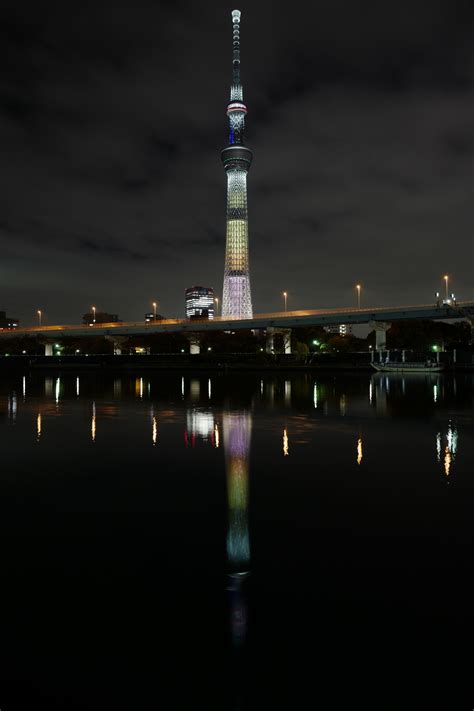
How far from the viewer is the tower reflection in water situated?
15.4 feet

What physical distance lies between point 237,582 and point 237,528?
1.79m

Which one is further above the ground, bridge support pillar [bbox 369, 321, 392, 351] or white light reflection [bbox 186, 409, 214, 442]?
bridge support pillar [bbox 369, 321, 392, 351]

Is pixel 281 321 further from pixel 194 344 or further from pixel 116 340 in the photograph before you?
pixel 116 340

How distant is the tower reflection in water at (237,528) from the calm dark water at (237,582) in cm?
3

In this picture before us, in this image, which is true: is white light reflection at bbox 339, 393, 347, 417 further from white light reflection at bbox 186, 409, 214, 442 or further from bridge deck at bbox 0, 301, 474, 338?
bridge deck at bbox 0, 301, 474, 338

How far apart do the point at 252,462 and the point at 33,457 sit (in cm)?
549

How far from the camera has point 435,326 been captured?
12194cm

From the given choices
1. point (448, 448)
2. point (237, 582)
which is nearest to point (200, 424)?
point (448, 448)

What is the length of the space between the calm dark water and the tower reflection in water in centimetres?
3

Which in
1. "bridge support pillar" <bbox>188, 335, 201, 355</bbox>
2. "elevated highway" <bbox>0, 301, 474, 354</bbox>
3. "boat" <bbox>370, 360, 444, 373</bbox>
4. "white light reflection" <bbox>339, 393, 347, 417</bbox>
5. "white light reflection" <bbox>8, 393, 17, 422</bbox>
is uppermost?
"elevated highway" <bbox>0, 301, 474, 354</bbox>

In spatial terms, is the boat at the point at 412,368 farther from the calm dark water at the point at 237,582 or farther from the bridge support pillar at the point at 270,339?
the calm dark water at the point at 237,582

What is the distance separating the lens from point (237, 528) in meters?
7.12

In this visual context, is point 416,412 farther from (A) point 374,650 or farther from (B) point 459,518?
(A) point 374,650

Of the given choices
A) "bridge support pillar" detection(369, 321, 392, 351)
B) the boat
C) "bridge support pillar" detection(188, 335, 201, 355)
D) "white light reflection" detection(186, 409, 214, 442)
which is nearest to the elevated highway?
"bridge support pillar" detection(369, 321, 392, 351)
